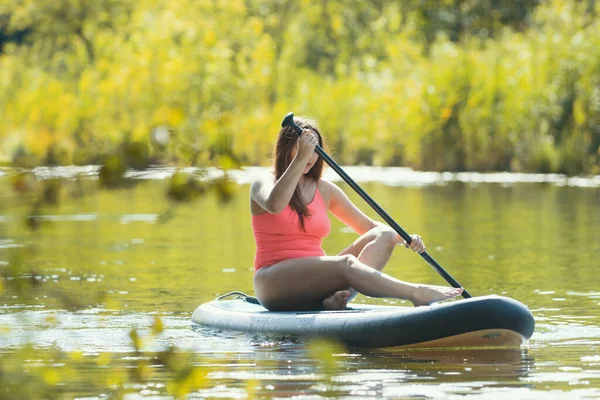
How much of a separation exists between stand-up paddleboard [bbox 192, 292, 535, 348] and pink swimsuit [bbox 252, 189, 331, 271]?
284 millimetres

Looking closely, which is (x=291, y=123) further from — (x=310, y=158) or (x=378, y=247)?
(x=378, y=247)

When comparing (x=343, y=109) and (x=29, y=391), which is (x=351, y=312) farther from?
(x=343, y=109)

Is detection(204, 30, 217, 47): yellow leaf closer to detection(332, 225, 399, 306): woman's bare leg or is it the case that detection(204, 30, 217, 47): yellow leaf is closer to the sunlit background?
the sunlit background

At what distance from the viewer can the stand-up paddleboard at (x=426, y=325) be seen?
5.91 m

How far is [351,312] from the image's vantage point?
636 centimetres

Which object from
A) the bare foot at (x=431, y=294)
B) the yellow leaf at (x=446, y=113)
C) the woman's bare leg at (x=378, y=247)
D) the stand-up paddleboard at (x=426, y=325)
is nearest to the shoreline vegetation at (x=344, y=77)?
the yellow leaf at (x=446, y=113)

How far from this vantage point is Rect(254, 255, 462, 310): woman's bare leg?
6211mm

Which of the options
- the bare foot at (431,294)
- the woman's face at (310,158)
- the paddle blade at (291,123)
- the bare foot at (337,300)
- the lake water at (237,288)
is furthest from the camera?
the bare foot at (337,300)

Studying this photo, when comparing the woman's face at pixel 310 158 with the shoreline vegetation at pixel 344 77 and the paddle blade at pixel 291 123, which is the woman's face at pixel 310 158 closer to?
the paddle blade at pixel 291 123

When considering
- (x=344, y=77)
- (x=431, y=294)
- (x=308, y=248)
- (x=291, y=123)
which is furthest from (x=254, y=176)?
(x=344, y=77)

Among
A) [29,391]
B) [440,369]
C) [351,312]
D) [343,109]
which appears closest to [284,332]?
[351,312]

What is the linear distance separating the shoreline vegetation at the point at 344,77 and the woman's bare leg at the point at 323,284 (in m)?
6.66

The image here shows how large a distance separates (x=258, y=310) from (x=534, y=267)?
3.77 m

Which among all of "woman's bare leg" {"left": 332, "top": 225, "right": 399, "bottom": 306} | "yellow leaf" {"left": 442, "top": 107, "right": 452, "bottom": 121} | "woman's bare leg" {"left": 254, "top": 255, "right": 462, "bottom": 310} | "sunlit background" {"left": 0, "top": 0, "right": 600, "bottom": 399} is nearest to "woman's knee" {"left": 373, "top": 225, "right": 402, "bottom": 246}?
"woman's bare leg" {"left": 332, "top": 225, "right": 399, "bottom": 306}
